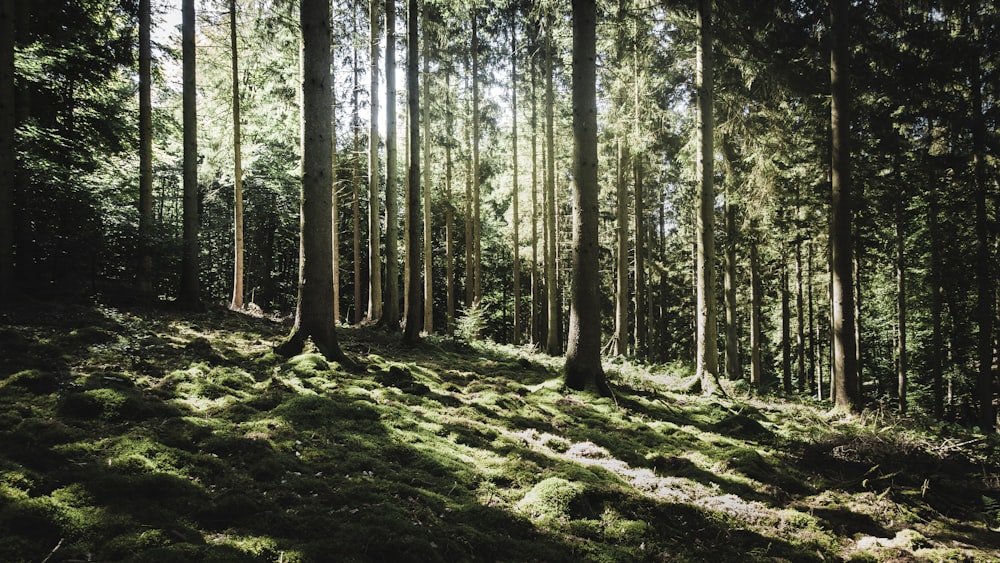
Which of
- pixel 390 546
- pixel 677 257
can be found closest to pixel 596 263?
pixel 390 546

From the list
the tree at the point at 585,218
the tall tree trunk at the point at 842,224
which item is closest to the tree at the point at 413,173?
the tree at the point at 585,218

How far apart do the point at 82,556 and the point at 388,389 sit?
5289 mm

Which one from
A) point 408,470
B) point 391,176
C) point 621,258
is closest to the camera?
point 408,470

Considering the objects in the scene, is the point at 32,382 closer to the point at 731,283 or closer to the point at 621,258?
the point at 621,258

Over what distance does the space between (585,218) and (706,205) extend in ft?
12.1

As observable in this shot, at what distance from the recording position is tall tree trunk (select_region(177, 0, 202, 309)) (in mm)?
12445

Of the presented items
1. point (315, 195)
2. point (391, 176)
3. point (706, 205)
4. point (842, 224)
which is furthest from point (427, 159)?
point (842, 224)

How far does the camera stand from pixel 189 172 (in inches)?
494

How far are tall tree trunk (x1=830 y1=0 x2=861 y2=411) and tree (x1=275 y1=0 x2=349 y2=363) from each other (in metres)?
9.88

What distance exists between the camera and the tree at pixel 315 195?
868cm

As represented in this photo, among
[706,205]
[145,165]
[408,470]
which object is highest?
[145,165]

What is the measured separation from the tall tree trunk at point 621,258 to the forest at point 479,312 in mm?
112

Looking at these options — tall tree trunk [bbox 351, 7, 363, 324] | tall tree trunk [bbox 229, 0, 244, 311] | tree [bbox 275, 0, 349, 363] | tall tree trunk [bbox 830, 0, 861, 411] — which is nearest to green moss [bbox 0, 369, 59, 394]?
tree [bbox 275, 0, 349, 363]

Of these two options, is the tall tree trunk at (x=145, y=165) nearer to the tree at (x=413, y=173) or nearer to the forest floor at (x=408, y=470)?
the forest floor at (x=408, y=470)
